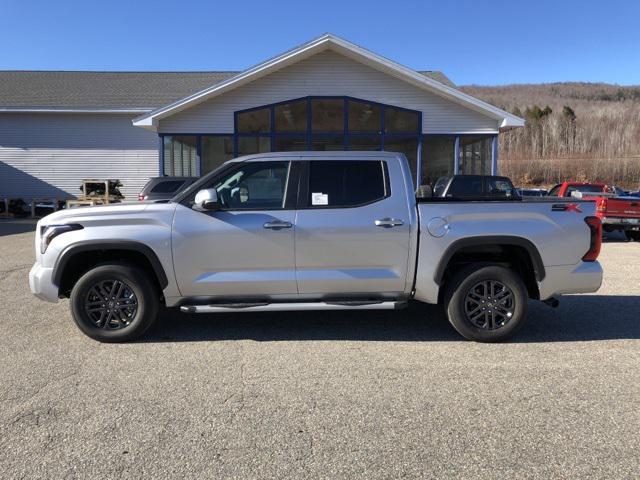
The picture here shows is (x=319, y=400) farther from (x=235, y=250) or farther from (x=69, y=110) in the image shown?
(x=69, y=110)

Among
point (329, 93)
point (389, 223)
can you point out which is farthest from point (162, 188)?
point (389, 223)

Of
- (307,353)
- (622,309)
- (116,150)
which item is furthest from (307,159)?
(116,150)

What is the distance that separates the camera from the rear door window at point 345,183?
5.08 metres

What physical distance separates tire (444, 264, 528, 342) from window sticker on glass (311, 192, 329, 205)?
1.53 metres

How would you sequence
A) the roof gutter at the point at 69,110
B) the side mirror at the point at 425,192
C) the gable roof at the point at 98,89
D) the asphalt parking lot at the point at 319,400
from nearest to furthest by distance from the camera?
1. the asphalt parking lot at the point at 319,400
2. the side mirror at the point at 425,192
3. the roof gutter at the point at 69,110
4. the gable roof at the point at 98,89

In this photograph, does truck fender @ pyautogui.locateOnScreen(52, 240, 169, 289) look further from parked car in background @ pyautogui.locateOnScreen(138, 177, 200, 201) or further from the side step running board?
parked car in background @ pyautogui.locateOnScreen(138, 177, 200, 201)

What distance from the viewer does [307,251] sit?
4.98 m

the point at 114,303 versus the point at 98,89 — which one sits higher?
the point at 98,89

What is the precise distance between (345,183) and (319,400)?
2236 millimetres

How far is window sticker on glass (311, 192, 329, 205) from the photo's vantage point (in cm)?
506

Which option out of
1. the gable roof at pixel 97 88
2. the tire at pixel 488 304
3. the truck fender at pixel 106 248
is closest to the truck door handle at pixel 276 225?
the truck fender at pixel 106 248

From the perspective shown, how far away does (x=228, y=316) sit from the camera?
607cm

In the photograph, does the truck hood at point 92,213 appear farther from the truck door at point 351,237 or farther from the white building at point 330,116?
the white building at point 330,116

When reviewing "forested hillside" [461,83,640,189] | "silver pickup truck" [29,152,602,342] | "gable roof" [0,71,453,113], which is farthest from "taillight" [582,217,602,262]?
"forested hillside" [461,83,640,189]
